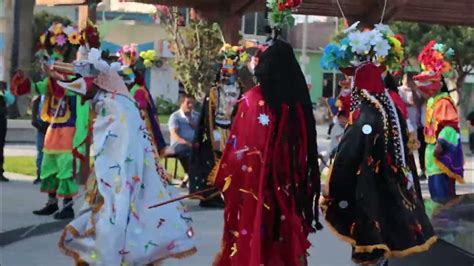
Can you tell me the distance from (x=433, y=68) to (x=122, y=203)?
507cm

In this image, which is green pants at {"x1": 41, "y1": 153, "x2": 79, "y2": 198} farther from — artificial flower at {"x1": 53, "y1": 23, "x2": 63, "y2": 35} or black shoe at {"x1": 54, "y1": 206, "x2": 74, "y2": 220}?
artificial flower at {"x1": 53, "y1": 23, "x2": 63, "y2": 35}

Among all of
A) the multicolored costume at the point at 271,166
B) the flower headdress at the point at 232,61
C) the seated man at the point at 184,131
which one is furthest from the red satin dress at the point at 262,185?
the seated man at the point at 184,131

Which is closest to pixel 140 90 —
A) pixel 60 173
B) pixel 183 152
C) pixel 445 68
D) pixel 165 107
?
pixel 60 173

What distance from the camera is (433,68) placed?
32.5 ft

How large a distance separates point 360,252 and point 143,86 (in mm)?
4689

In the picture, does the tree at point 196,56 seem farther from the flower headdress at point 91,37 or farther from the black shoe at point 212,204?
the flower headdress at point 91,37

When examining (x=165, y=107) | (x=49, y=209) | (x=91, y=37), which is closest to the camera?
(x=91, y=37)

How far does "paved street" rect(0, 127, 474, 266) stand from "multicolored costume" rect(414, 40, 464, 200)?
1.51m

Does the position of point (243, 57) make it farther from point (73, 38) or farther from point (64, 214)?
point (64, 214)

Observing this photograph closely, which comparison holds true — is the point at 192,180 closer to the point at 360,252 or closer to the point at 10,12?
the point at 360,252

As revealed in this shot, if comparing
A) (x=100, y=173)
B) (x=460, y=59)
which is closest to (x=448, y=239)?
(x=100, y=173)

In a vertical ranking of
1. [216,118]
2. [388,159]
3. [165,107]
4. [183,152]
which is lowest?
[165,107]

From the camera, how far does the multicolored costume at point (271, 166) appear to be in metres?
5.67

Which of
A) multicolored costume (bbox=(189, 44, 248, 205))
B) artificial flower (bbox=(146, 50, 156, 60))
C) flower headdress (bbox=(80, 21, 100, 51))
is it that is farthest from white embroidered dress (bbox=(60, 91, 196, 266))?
artificial flower (bbox=(146, 50, 156, 60))
